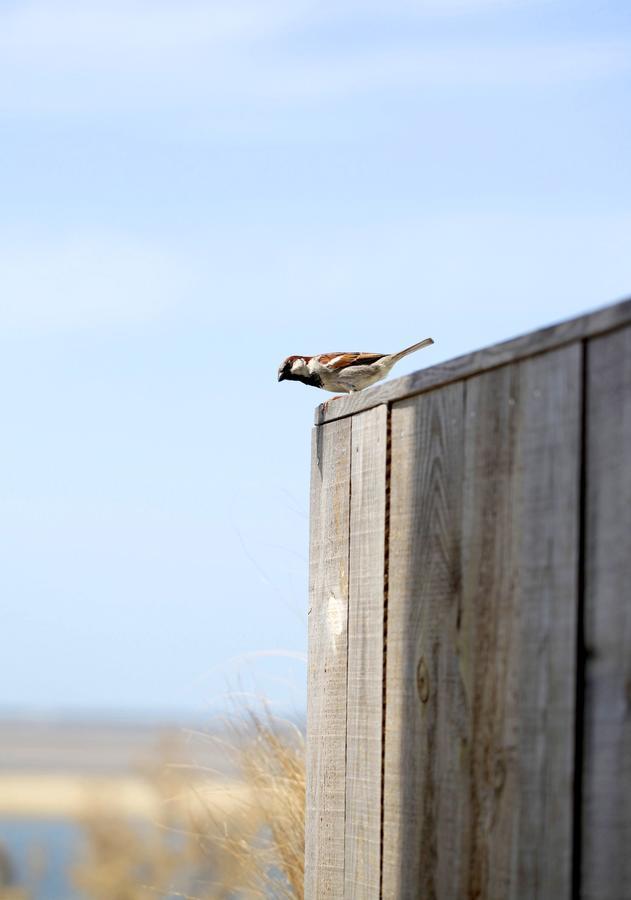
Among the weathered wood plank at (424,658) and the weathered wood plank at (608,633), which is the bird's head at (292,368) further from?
the weathered wood plank at (608,633)

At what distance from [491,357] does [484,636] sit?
0.59 meters

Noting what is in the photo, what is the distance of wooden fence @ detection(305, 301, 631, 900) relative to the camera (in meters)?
2.36

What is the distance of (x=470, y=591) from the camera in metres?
2.80

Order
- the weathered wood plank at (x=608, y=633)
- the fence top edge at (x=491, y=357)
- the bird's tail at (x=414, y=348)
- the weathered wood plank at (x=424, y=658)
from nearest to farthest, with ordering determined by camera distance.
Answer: the weathered wood plank at (x=608, y=633), the fence top edge at (x=491, y=357), the weathered wood plank at (x=424, y=658), the bird's tail at (x=414, y=348)

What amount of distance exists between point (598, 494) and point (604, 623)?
23cm

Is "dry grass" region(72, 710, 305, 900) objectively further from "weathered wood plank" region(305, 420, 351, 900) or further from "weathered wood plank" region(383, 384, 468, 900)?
"weathered wood plank" region(383, 384, 468, 900)

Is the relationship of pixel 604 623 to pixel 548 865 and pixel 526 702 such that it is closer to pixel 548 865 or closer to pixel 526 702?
pixel 526 702

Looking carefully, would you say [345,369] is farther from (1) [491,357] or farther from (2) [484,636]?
(2) [484,636]

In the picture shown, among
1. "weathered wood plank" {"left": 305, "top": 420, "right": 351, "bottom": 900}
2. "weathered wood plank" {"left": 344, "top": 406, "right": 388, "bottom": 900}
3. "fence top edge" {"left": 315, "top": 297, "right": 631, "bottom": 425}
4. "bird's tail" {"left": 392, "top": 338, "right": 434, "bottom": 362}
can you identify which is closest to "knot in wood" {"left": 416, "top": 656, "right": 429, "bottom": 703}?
"weathered wood plank" {"left": 344, "top": 406, "right": 388, "bottom": 900}

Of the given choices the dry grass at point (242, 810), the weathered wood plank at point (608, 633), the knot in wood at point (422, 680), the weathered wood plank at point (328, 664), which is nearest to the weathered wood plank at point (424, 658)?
the knot in wood at point (422, 680)

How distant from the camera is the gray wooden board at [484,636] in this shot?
2.48 meters

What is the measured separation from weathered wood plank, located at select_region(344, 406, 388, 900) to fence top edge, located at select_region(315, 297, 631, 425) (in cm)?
7

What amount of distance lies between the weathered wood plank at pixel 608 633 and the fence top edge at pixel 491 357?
41mm

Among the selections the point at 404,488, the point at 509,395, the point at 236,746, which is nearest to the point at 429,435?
the point at 404,488
